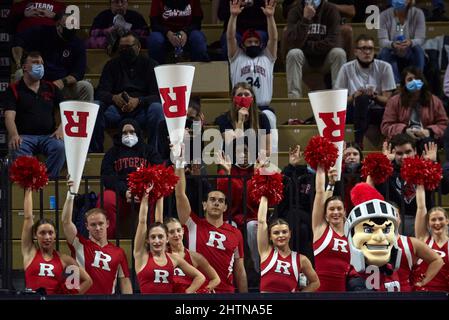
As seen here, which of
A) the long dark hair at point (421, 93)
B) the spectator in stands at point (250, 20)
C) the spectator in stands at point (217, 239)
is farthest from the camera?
the spectator in stands at point (250, 20)

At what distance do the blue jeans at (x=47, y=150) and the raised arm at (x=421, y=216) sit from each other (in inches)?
133

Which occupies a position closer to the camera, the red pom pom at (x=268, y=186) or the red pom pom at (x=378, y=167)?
the red pom pom at (x=268, y=186)

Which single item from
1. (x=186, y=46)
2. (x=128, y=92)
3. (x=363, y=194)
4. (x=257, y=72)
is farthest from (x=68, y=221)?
(x=186, y=46)

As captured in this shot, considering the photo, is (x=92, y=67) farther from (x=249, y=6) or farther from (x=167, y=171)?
(x=167, y=171)

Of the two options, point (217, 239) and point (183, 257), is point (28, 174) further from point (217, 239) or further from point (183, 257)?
point (217, 239)

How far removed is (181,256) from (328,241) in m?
1.13

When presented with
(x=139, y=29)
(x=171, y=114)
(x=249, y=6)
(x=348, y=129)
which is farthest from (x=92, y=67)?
(x=171, y=114)

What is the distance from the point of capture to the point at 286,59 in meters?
15.7

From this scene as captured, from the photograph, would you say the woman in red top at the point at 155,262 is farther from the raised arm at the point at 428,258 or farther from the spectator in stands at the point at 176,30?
the spectator in stands at the point at 176,30

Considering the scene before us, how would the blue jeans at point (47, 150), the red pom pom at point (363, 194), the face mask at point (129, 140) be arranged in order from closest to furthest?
the red pom pom at point (363, 194)
the face mask at point (129, 140)
the blue jeans at point (47, 150)

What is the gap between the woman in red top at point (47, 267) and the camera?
12.5 metres

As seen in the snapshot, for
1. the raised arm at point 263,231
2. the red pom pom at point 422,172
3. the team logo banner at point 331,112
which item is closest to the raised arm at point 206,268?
the raised arm at point 263,231

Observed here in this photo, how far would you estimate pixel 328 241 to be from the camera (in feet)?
41.2

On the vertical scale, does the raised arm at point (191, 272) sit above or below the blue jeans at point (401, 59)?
below
